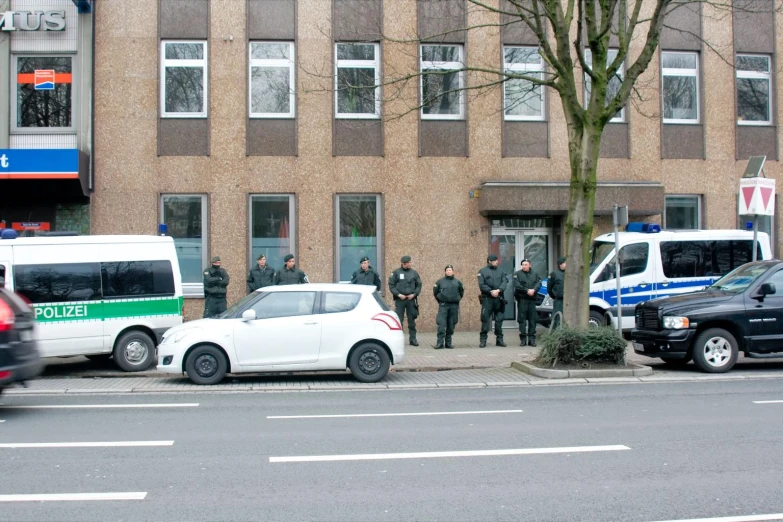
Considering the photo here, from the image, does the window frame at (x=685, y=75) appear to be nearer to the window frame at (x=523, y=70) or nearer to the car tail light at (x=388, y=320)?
the window frame at (x=523, y=70)

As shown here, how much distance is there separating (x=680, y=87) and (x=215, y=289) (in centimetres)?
1244

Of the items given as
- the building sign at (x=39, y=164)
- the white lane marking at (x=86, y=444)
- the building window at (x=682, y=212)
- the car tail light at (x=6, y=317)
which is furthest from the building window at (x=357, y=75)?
the white lane marking at (x=86, y=444)

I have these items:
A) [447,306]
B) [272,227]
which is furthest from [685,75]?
[272,227]

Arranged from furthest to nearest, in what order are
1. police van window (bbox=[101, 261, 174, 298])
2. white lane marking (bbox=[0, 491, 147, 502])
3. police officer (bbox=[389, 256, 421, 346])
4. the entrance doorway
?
1. the entrance doorway
2. police officer (bbox=[389, 256, 421, 346])
3. police van window (bbox=[101, 261, 174, 298])
4. white lane marking (bbox=[0, 491, 147, 502])

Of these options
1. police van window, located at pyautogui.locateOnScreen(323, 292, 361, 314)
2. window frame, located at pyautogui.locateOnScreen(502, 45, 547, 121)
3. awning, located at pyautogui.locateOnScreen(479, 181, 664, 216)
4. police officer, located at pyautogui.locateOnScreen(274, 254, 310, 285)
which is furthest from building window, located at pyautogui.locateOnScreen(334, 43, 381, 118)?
police van window, located at pyautogui.locateOnScreen(323, 292, 361, 314)

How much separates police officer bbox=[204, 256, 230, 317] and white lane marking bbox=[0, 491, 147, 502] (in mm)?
11420

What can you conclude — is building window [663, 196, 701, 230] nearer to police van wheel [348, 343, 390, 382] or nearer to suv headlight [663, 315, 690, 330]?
suv headlight [663, 315, 690, 330]

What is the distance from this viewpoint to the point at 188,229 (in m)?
20.6

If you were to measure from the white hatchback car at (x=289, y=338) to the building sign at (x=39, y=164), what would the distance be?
704 centimetres

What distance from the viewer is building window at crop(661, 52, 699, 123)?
2203 cm

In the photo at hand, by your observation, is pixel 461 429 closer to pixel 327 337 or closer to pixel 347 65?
pixel 327 337

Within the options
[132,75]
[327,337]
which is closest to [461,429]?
[327,337]

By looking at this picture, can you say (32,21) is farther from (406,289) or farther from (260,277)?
(406,289)

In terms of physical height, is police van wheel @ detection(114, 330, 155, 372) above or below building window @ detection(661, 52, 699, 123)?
below
